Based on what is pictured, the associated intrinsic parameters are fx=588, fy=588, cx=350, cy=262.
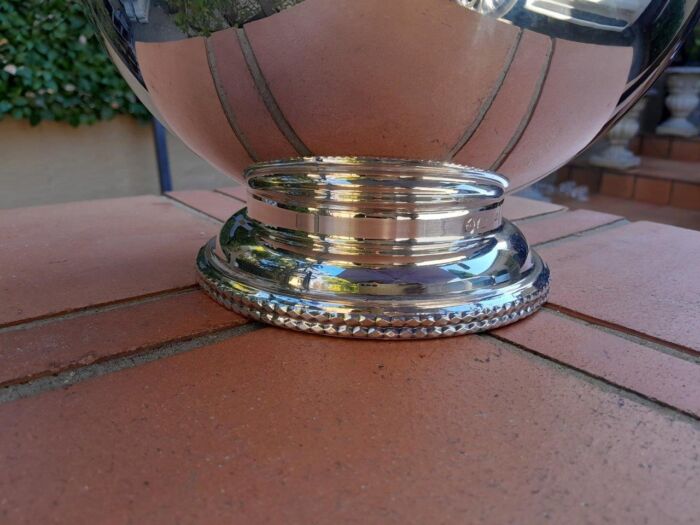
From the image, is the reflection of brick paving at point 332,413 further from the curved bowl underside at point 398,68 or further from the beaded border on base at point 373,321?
the curved bowl underside at point 398,68

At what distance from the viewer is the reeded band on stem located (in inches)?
14.1

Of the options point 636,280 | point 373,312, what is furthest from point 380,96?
point 636,280

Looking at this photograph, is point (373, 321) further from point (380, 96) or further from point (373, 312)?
point (380, 96)

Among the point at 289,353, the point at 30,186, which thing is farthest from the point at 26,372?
the point at 30,186

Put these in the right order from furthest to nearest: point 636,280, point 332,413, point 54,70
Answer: point 54,70 → point 636,280 → point 332,413

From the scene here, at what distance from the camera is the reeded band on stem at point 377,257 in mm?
357

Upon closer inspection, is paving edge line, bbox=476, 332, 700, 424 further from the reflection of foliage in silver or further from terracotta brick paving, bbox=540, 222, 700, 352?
the reflection of foliage in silver

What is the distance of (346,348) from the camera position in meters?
0.35

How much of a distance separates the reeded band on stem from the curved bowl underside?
0.06ft

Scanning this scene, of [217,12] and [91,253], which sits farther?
[91,253]

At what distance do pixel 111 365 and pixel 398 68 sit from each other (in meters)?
0.22

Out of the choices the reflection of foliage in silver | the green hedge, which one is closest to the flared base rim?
the reflection of foliage in silver

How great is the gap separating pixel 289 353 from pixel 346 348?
0.11 feet

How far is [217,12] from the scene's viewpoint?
32cm
